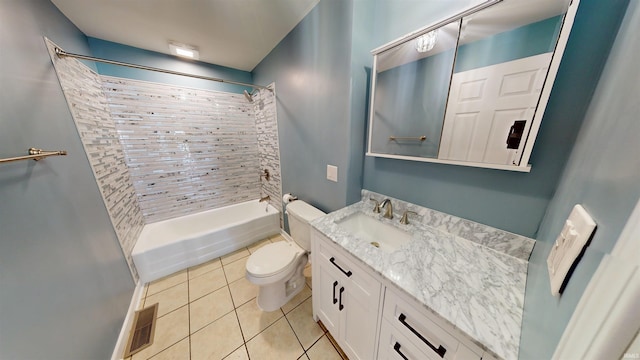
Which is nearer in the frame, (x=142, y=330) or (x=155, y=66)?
(x=142, y=330)

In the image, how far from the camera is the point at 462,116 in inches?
35.1

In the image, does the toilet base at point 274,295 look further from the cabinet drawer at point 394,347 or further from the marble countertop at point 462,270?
the cabinet drawer at point 394,347

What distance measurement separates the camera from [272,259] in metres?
1.44

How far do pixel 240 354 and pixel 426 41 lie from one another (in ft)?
7.28

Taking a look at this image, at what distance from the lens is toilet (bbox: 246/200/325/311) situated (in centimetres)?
135

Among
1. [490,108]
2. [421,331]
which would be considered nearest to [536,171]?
[490,108]

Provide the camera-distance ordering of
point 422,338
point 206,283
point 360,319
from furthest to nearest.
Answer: point 206,283, point 360,319, point 422,338

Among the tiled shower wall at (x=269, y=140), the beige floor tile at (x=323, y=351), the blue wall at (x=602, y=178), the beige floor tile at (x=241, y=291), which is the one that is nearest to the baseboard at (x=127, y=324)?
the beige floor tile at (x=241, y=291)

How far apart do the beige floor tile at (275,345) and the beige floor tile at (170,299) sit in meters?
0.79

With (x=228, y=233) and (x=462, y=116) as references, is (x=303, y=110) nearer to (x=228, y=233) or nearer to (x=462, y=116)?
(x=462, y=116)

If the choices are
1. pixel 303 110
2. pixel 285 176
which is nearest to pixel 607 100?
pixel 303 110

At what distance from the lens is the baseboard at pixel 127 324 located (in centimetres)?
115

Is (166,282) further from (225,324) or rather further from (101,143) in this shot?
(101,143)

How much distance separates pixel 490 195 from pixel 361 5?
4.40ft
